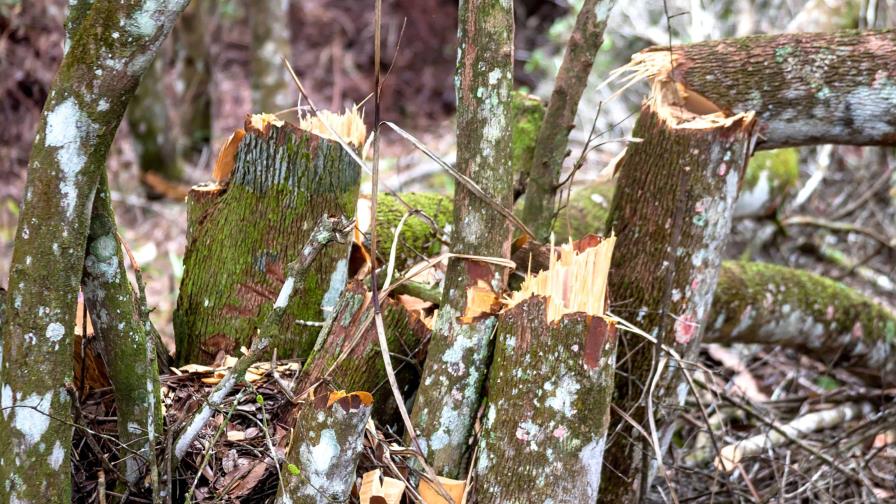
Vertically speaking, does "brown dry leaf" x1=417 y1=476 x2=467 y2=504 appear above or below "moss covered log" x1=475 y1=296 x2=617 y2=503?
below

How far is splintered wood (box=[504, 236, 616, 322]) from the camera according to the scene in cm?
212

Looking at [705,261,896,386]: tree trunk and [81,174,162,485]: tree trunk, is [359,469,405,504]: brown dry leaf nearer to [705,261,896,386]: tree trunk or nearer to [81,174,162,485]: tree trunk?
[81,174,162,485]: tree trunk

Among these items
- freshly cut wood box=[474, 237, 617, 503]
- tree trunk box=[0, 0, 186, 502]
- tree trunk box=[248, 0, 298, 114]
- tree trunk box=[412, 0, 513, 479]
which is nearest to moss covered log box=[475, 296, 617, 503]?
freshly cut wood box=[474, 237, 617, 503]

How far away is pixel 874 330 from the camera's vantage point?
4453mm

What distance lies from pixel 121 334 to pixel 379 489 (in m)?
0.73

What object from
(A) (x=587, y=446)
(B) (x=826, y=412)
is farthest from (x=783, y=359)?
(A) (x=587, y=446)

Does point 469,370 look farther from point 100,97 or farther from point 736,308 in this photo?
point 736,308

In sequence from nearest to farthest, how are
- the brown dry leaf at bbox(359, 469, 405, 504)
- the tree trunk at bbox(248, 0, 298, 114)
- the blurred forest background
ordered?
the brown dry leaf at bbox(359, 469, 405, 504)
the blurred forest background
the tree trunk at bbox(248, 0, 298, 114)

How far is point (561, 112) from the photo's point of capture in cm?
282

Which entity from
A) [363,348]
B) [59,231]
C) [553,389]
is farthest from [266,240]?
[553,389]

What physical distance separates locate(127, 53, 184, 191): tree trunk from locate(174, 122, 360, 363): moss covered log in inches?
240

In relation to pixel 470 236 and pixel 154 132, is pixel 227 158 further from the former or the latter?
pixel 154 132

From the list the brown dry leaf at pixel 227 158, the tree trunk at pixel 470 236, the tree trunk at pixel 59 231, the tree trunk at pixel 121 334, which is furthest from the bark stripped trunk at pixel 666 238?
the tree trunk at pixel 59 231

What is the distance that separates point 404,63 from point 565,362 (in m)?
9.19
